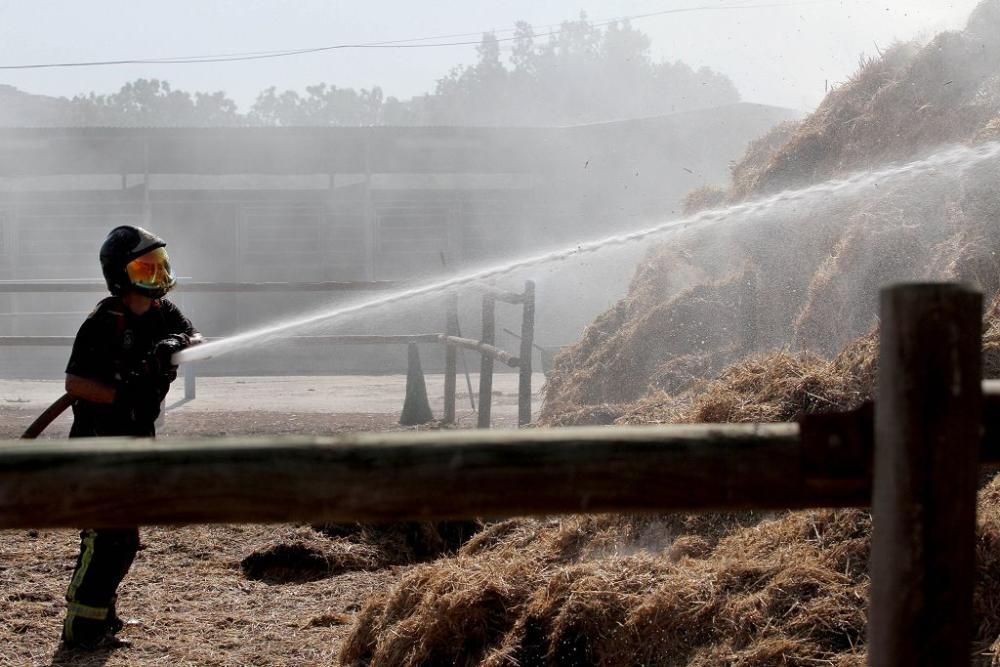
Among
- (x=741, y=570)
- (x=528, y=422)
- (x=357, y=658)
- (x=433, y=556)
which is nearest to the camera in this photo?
(x=741, y=570)

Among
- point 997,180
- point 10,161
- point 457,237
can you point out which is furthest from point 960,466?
point 10,161

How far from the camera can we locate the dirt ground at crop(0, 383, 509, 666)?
4.14m

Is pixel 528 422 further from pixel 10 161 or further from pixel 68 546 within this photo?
pixel 10 161

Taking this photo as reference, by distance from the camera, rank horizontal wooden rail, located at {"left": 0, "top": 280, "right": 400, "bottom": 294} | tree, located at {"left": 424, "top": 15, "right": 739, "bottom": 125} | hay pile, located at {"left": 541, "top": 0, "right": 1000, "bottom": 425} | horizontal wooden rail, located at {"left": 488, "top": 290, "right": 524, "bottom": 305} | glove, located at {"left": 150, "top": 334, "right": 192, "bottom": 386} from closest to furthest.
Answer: glove, located at {"left": 150, "top": 334, "right": 192, "bottom": 386}, hay pile, located at {"left": 541, "top": 0, "right": 1000, "bottom": 425}, horizontal wooden rail, located at {"left": 488, "top": 290, "right": 524, "bottom": 305}, horizontal wooden rail, located at {"left": 0, "top": 280, "right": 400, "bottom": 294}, tree, located at {"left": 424, "top": 15, "right": 739, "bottom": 125}

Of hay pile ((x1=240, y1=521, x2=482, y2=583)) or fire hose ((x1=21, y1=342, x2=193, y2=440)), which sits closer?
fire hose ((x1=21, y1=342, x2=193, y2=440))

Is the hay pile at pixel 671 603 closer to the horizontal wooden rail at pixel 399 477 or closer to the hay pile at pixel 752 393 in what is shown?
the hay pile at pixel 752 393

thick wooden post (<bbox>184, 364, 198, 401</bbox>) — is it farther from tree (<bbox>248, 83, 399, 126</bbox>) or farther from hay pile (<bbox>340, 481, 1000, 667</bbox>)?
tree (<bbox>248, 83, 399, 126</bbox>)

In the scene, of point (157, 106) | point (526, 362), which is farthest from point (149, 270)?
point (157, 106)

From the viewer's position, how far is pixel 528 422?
920 centimetres

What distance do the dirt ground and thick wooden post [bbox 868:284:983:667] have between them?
2.88 metres

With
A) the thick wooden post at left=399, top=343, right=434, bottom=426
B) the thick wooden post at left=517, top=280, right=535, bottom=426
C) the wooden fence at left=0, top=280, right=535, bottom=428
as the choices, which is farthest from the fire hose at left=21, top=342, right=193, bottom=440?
the thick wooden post at left=399, top=343, right=434, bottom=426

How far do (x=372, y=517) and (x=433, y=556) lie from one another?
4.08 meters

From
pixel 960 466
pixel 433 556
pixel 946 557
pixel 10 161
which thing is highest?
pixel 10 161

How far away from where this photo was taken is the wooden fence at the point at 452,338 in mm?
9445
